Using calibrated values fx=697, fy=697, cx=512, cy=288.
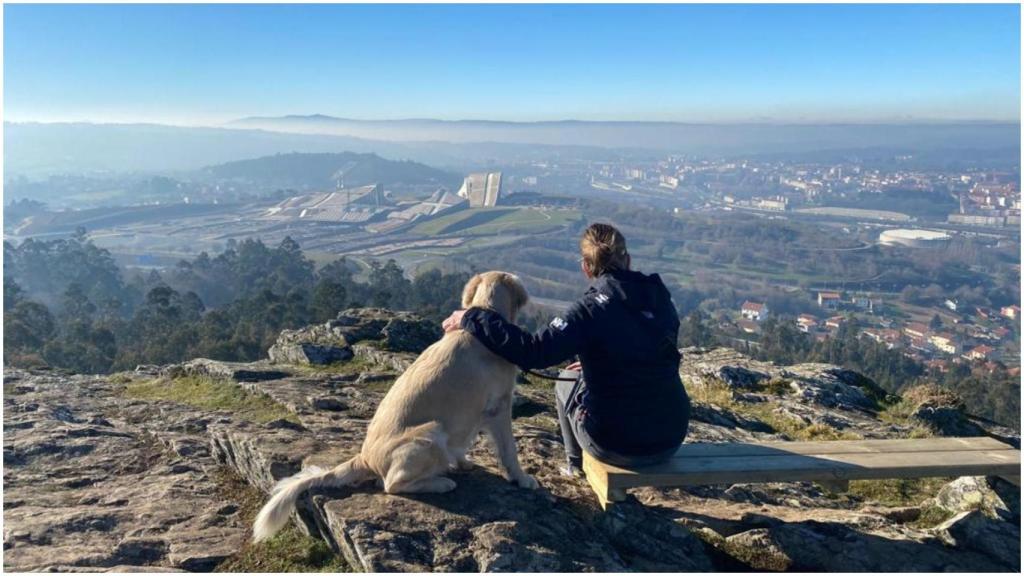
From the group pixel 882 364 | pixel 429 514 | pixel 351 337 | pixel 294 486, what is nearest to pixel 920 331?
pixel 882 364

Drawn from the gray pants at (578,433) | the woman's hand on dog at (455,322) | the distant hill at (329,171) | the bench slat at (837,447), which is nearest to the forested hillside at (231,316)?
the gray pants at (578,433)

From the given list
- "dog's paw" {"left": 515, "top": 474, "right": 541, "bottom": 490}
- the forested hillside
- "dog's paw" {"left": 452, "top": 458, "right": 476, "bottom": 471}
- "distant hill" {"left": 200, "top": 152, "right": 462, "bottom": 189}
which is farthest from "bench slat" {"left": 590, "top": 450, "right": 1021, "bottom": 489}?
"distant hill" {"left": 200, "top": 152, "right": 462, "bottom": 189}

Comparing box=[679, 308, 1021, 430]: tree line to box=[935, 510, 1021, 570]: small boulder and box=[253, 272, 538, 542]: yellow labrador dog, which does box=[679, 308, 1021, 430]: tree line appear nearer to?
box=[935, 510, 1021, 570]: small boulder

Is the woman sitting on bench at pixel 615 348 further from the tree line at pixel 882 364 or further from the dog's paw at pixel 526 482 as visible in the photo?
the tree line at pixel 882 364

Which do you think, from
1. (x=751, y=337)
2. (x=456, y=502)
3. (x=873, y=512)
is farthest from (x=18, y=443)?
(x=751, y=337)

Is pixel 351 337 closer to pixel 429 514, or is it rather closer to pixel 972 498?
pixel 429 514
